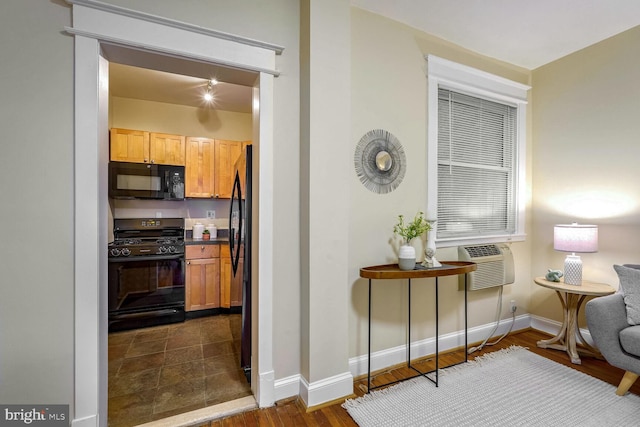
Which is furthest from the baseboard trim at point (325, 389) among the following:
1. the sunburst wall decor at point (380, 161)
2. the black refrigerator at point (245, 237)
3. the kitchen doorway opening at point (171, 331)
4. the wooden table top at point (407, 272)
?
the sunburst wall decor at point (380, 161)

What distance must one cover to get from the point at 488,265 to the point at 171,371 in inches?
119

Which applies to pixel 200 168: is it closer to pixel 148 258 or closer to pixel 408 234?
pixel 148 258

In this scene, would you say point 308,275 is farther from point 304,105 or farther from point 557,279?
point 557,279

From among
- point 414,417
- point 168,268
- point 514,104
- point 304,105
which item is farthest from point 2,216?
point 514,104

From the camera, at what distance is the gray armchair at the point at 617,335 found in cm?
188

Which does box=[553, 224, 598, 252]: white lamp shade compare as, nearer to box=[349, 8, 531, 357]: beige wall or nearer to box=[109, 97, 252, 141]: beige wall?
box=[349, 8, 531, 357]: beige wall

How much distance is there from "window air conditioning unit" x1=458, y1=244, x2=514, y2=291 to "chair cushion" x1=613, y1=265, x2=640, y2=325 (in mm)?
856

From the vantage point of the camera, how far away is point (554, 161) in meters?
3.09

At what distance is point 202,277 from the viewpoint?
3812 mm

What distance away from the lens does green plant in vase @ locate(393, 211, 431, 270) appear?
2.15 meters

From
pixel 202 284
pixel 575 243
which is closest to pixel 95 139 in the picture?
pixel 202 284

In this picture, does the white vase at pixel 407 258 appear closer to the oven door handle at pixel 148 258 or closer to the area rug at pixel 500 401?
the area rug at pixel 500 401


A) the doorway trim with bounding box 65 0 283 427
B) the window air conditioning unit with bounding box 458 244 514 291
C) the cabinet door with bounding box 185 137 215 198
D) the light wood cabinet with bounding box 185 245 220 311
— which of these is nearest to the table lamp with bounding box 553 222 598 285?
the window air conditioning unit with bounding box 458 244 514 291

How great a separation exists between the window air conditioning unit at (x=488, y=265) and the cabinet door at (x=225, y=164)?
124 inches
